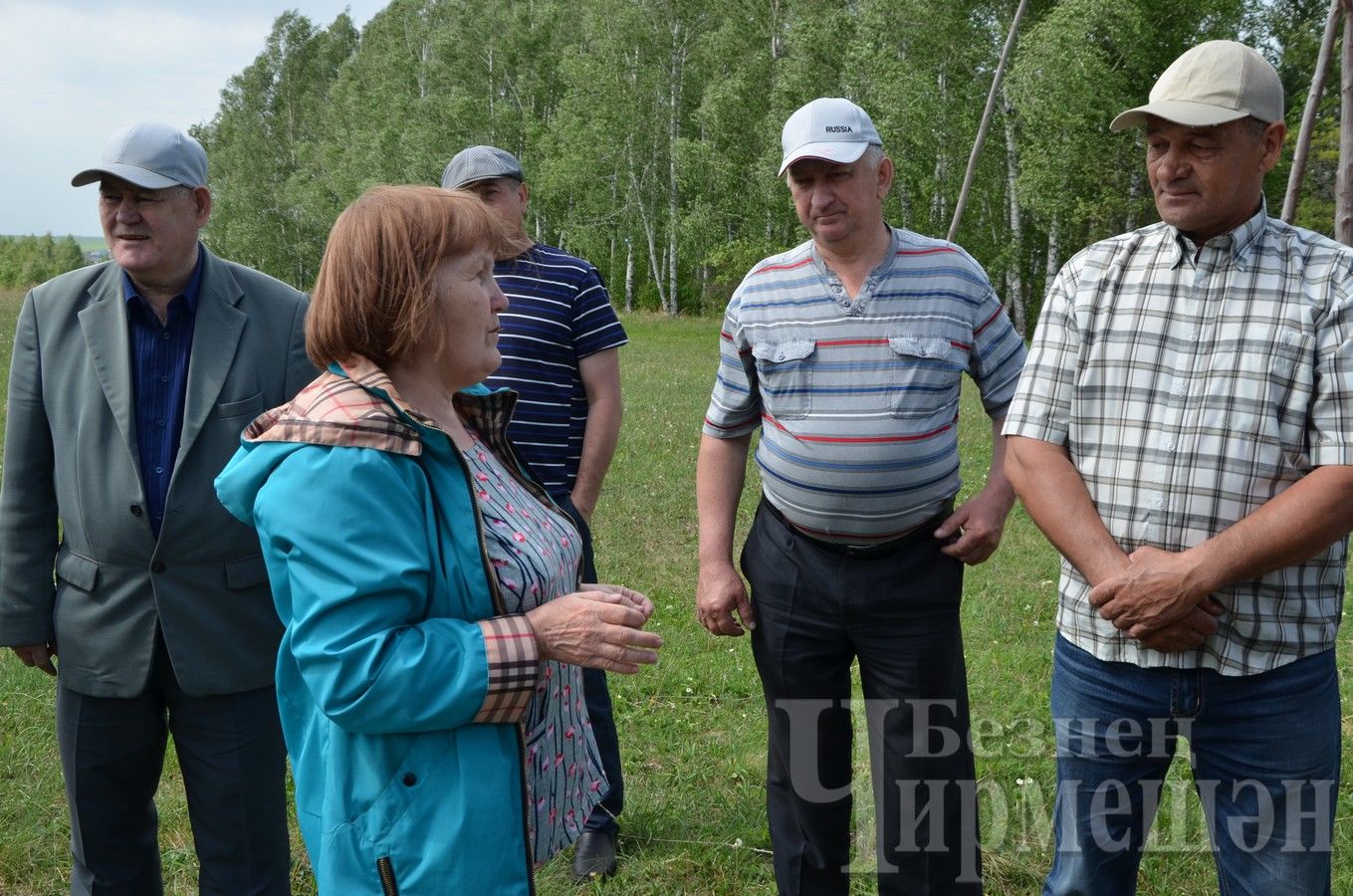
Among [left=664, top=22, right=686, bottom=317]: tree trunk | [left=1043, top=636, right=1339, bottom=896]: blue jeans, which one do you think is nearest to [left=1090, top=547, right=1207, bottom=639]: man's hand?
[left=1043, top=636, right=1339, bottom=896]: blue jeans

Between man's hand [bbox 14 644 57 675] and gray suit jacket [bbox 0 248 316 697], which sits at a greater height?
gray suit jacket [bbox 0 248 316 697]

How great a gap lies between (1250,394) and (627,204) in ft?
99.1

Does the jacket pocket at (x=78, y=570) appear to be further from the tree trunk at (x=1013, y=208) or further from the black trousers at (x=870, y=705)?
the tree trunk at (x=1013, y=208)

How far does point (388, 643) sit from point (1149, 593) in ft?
5.22

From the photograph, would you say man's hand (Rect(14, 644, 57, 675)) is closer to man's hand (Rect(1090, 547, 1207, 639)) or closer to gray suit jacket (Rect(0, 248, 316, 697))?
gray suit jacket (Rect(0, 248, 316, 697))

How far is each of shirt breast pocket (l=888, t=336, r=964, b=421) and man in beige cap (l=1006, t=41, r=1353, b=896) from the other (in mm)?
441

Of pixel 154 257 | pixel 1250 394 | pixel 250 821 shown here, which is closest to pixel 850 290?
pixel 1250 394

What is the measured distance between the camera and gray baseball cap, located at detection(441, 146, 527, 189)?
3611 millimetres

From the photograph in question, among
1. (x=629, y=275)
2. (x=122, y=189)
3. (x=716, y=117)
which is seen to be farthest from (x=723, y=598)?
(x=629, y=275)

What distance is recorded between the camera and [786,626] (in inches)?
123

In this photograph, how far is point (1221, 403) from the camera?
2.39 metres

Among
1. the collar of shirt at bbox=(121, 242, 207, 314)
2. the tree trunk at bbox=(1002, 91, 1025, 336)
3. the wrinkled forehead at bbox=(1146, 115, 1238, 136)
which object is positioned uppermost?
the tree trunk at bbox=(1002, 91, 1025, 336)

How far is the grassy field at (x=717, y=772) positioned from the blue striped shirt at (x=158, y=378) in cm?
142

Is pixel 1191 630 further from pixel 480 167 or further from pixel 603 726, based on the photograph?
pixel 480 167
